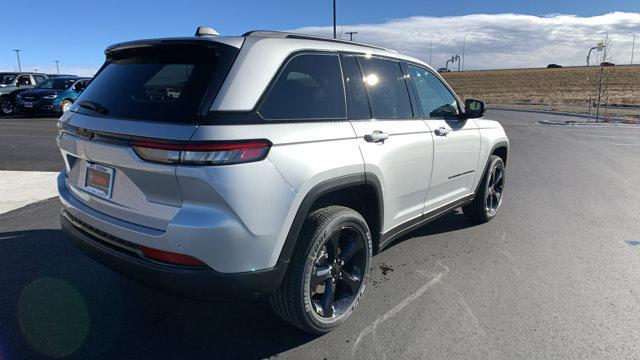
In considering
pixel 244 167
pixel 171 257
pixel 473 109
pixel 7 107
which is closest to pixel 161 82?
pixel 244 167

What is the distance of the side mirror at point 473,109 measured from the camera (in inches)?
175

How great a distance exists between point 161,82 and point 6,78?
73.6ft

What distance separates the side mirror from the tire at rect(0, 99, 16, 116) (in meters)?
20.5

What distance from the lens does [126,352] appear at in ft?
9.05

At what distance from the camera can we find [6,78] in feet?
67.5

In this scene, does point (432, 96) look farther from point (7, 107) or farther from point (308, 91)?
point (7, 107)

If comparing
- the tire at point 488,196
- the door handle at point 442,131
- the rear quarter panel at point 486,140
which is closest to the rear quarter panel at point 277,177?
the door handle at point 442,131

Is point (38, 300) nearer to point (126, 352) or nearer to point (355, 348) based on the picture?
point (126, 352)

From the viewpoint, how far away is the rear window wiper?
2.76m

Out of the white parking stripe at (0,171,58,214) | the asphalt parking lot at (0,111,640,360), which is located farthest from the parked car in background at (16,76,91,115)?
the asphalt parking lot at (0,111,640,360)

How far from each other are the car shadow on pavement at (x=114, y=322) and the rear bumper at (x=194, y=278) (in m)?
0.54

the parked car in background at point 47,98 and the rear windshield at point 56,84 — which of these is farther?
the rear windshield at point 56,84

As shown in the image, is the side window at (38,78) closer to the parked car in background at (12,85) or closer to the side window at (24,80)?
the parked car in background at (12,85)

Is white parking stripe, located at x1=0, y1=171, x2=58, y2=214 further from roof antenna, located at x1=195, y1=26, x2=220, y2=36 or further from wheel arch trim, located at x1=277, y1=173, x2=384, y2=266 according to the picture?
wheel arch trim, located at x1=277, y1=173, x2=384, y2=266
